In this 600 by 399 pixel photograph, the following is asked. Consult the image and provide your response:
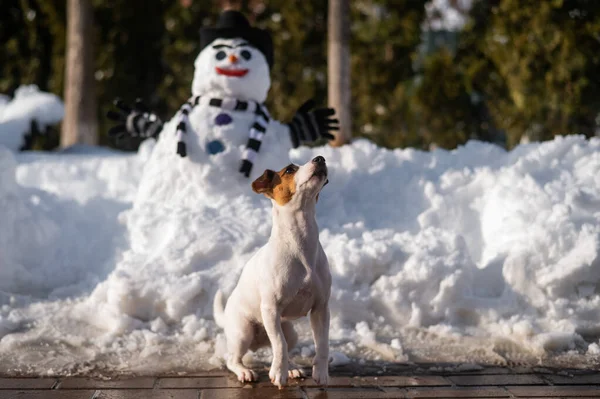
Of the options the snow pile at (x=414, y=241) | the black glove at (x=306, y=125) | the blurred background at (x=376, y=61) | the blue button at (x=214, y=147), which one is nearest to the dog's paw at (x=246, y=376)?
the snow pile at (x=414, y=241)

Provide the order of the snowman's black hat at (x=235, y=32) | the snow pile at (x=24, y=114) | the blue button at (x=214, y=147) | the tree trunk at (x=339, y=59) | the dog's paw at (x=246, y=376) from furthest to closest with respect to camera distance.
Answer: the tree trunk at (x=339, y=59) < the snow pile at (x=24, y=114) < the snowman's black hat at (x=235, y=32) < the blue button at (x=214, y=147) < the dog's paw at (x=246, y=376)

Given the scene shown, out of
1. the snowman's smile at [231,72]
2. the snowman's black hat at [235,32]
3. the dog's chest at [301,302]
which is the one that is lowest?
the dog's chest at [301,302]

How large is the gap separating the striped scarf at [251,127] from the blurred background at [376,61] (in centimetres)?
396

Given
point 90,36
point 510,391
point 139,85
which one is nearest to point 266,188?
point 510,391

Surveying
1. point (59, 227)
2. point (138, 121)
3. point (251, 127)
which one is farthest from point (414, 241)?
point (59, 227)

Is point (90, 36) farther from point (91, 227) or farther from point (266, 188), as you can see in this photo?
point (266, 188)

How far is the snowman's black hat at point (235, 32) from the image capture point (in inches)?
264

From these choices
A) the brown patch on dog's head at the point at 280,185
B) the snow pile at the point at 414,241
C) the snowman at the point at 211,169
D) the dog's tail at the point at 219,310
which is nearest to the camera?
the brown patch on dog's head at the point at 280,185

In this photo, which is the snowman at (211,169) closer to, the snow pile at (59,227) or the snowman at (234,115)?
the snowman at (234,115)

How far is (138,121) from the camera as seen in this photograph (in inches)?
281

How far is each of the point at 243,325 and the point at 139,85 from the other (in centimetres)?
1006

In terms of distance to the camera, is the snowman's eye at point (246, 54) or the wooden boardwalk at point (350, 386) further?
the snowman's eye at point (246, 54)

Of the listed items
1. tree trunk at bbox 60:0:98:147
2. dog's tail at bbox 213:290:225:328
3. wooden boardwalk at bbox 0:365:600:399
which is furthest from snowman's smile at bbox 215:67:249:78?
tree trunk at bbox 60:0:98:147

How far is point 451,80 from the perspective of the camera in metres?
12.0
